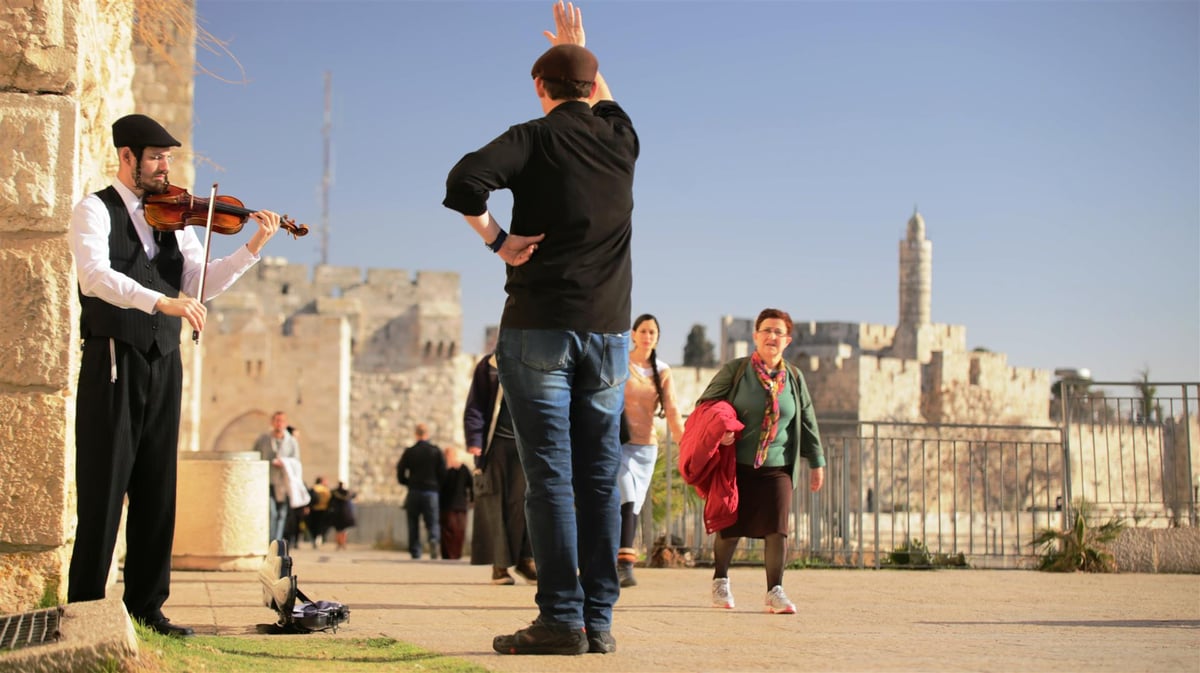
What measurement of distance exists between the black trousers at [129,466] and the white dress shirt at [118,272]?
0.20 metres

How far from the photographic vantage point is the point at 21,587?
423 centimetres

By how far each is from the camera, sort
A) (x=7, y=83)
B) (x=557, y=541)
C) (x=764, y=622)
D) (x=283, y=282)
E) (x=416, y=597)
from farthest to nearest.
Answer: (x=283, y=282) < (x=416, y=597) < (x=764, y=622) < (x=7, y=83) < (x=557, y=541)

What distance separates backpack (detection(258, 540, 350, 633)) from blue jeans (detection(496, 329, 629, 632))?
2.90 ft

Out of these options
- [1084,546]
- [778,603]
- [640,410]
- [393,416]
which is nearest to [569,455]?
[778,603]

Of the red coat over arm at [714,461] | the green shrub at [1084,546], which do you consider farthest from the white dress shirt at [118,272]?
the green shrub at [1084,546]

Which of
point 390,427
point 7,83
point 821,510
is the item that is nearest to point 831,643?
point 7,83

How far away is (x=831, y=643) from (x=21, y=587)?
2.40 meters

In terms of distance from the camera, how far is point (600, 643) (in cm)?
378

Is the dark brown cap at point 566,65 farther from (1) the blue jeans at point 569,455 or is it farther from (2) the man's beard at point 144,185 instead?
(2) the man's beard at point 144,185

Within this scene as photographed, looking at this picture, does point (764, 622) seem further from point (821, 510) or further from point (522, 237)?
point (821, 510)

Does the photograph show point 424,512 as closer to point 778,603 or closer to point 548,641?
point 778,603

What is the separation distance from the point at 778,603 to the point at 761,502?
21.2 inches

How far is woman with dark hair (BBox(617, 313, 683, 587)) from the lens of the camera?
7.27 meters

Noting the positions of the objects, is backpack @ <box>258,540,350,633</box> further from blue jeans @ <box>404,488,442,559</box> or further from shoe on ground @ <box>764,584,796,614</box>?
blue jeans @ <box>404,488,442,559</box>
